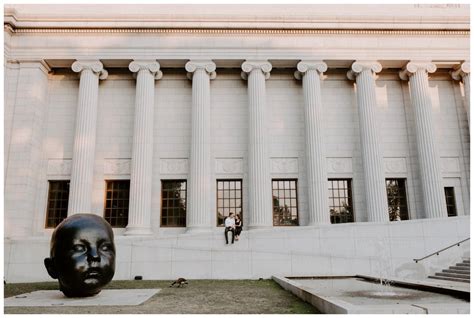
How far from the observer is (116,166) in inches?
1060

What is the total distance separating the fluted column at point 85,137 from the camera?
81.8 ft

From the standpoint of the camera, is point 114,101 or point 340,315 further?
point 114,101

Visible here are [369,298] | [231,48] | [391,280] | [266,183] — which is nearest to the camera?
[369,298]

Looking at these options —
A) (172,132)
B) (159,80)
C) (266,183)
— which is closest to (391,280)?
(266,183)

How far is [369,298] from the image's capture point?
9781 millimetres

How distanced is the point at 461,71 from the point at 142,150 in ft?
73.6

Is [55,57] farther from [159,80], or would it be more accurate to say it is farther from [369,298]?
[369,298]

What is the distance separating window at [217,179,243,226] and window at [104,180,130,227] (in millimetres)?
6145

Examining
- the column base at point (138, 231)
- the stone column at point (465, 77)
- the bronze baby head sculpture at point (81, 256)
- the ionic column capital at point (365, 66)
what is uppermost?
the ionic column capital at point (365, 66)

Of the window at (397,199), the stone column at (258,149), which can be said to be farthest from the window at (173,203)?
the window at (397,199)

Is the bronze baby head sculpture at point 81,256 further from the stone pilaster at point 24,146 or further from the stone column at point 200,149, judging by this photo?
the stone pilaster at point 24,146

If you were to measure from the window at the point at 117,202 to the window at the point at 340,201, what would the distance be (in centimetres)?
1374

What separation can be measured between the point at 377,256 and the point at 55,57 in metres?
23.5

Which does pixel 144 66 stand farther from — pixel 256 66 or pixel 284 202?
pixel 284 202
